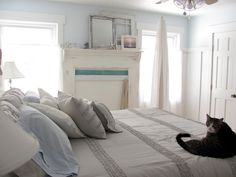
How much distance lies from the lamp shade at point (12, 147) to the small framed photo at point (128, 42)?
3.86 m

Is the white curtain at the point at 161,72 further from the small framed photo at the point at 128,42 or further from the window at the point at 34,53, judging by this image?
the window at the point at 34,53

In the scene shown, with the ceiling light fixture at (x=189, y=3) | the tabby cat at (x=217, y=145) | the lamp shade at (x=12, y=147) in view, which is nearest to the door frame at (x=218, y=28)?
the ceiling light fixture at (x=189, y=3)

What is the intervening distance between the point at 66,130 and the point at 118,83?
2.72 meters

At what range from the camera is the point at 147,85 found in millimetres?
4832

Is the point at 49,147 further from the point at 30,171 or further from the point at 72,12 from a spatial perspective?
the point at 72,12

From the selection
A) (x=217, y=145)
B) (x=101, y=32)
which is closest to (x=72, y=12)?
(x=101, y=32)

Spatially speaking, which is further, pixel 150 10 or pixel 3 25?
pixel 150 10

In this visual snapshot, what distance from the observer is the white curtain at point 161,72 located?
4.31 m

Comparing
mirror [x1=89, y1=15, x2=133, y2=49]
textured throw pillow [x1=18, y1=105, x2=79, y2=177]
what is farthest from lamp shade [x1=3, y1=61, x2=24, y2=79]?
textured throw pillow [x1=18, y1=105, x2=79, y2=177]

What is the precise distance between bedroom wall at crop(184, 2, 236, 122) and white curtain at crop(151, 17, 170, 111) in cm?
84

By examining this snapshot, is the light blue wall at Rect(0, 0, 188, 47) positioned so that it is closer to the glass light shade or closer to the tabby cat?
the glass light shade

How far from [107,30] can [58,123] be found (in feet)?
9.35

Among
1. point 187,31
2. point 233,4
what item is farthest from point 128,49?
point 233,4

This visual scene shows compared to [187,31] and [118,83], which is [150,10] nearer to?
[187,31]
